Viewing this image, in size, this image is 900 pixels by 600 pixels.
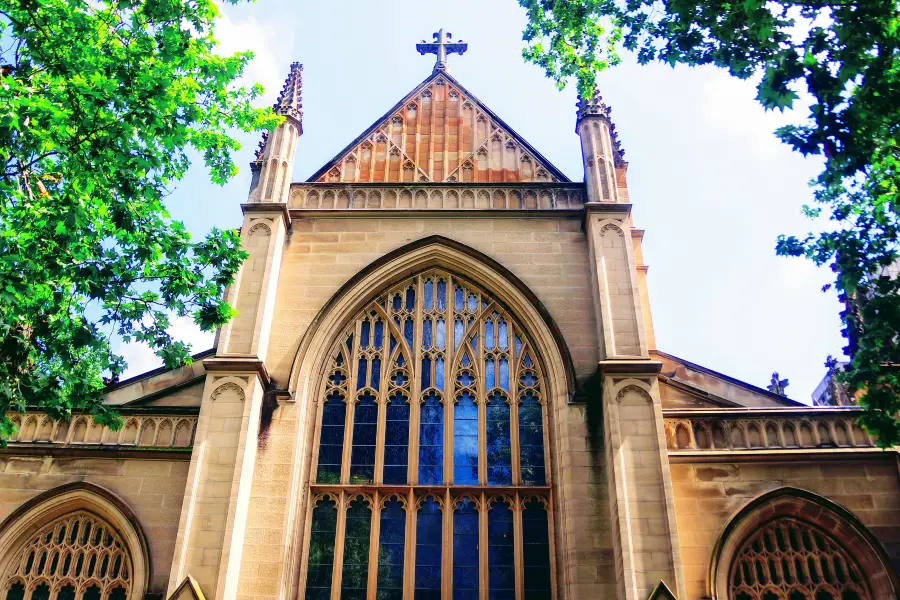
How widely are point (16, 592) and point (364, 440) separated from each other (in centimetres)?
572

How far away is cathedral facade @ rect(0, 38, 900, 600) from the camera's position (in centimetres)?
1145

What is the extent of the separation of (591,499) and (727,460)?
2.26 metres

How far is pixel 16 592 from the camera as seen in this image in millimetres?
11727

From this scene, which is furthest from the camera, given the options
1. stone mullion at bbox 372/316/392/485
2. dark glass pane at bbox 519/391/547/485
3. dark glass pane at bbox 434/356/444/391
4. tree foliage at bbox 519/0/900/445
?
dark glass pane at bbox 434/356/444/391

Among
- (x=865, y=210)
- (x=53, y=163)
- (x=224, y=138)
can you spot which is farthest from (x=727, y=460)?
(x=53, y=163)

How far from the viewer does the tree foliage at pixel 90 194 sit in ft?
30.1

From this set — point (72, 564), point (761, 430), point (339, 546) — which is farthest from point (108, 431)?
point (761, 430)

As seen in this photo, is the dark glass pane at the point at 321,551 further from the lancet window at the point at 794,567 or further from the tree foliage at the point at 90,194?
the lancet window at the point at 794,567

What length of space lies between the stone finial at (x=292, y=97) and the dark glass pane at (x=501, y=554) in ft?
31.1

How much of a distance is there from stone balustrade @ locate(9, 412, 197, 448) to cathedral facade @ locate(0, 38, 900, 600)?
0.13ft

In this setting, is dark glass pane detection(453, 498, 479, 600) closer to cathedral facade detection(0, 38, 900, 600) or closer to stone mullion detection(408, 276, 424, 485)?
cathedral facade detection(0, 38, 900, 600)

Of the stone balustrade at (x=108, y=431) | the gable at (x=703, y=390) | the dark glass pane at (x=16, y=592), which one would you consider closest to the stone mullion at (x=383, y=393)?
the stone balustrade at (x=108, y=431)

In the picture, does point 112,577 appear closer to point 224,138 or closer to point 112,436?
point 112,436

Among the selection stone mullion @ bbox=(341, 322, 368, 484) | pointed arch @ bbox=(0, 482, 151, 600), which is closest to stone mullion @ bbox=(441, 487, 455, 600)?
stone mullion @ bbox=(341, 322, 368, 484)
